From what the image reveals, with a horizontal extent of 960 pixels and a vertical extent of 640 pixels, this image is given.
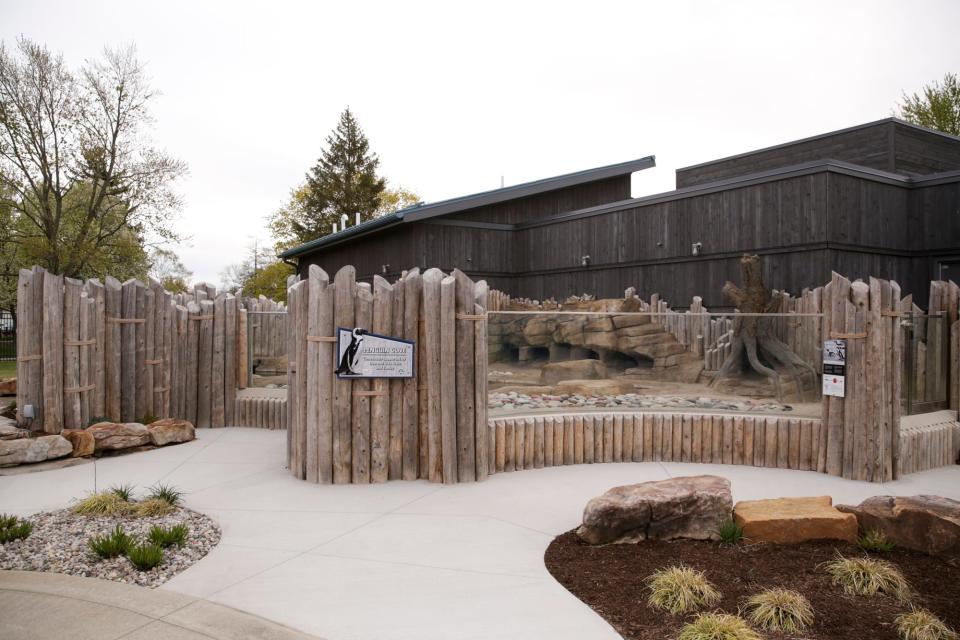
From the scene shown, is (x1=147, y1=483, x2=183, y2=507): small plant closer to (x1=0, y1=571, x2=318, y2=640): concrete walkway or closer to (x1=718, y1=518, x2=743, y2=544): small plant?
(x1=0, y1=571, x2=318, y2=640): concrete walkway

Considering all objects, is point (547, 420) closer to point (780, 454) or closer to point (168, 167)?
point (780, 454)

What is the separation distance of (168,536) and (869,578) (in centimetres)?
510

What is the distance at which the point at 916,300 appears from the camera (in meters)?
16.5

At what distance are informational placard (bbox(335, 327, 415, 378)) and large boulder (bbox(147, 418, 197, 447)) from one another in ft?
12.3

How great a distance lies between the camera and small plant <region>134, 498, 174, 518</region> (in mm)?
5856

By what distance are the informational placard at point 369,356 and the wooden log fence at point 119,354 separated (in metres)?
4.45

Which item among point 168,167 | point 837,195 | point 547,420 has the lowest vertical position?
point 547,420

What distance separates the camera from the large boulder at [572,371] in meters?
8.30

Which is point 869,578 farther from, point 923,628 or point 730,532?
point 730,532

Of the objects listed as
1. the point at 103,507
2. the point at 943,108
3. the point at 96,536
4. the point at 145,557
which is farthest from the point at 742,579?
the point at 943,108

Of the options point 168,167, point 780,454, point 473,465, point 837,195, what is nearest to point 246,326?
point 473,465

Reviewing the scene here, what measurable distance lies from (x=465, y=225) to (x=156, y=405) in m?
13.6

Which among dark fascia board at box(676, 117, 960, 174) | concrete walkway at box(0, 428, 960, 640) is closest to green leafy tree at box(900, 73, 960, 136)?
dark fascia board at box(676, 117, 960, 174)

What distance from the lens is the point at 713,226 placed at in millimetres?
16969
